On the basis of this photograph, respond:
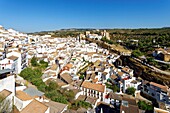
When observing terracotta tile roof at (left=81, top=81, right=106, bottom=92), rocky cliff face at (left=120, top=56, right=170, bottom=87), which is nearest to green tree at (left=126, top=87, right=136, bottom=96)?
terracotta tile roof at (left=81, top=81, right=106, bottom=92)

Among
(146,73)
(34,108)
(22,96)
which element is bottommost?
(146,73)

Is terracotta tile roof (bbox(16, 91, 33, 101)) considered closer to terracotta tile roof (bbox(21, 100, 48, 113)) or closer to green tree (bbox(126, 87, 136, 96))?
terracotta tile roof (bbox(21, 100, 48, 113))

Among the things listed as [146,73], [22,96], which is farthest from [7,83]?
[146,73]

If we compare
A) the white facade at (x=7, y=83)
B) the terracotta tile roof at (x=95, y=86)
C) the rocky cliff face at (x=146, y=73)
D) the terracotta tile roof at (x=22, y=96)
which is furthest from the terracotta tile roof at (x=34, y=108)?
the rocky cliff face at (x=146, y=73)

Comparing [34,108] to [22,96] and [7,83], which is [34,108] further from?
[7,83]

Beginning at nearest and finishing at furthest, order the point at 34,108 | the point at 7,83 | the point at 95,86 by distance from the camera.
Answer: the point at 34,108 < the point at 7,83 < the point at 95,86

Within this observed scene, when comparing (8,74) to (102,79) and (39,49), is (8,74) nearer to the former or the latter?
(102,79)

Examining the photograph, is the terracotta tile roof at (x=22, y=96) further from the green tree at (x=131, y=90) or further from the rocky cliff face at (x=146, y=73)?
the rocky cliff face at (x=146, y=73)

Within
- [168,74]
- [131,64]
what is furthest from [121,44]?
[168,74]
